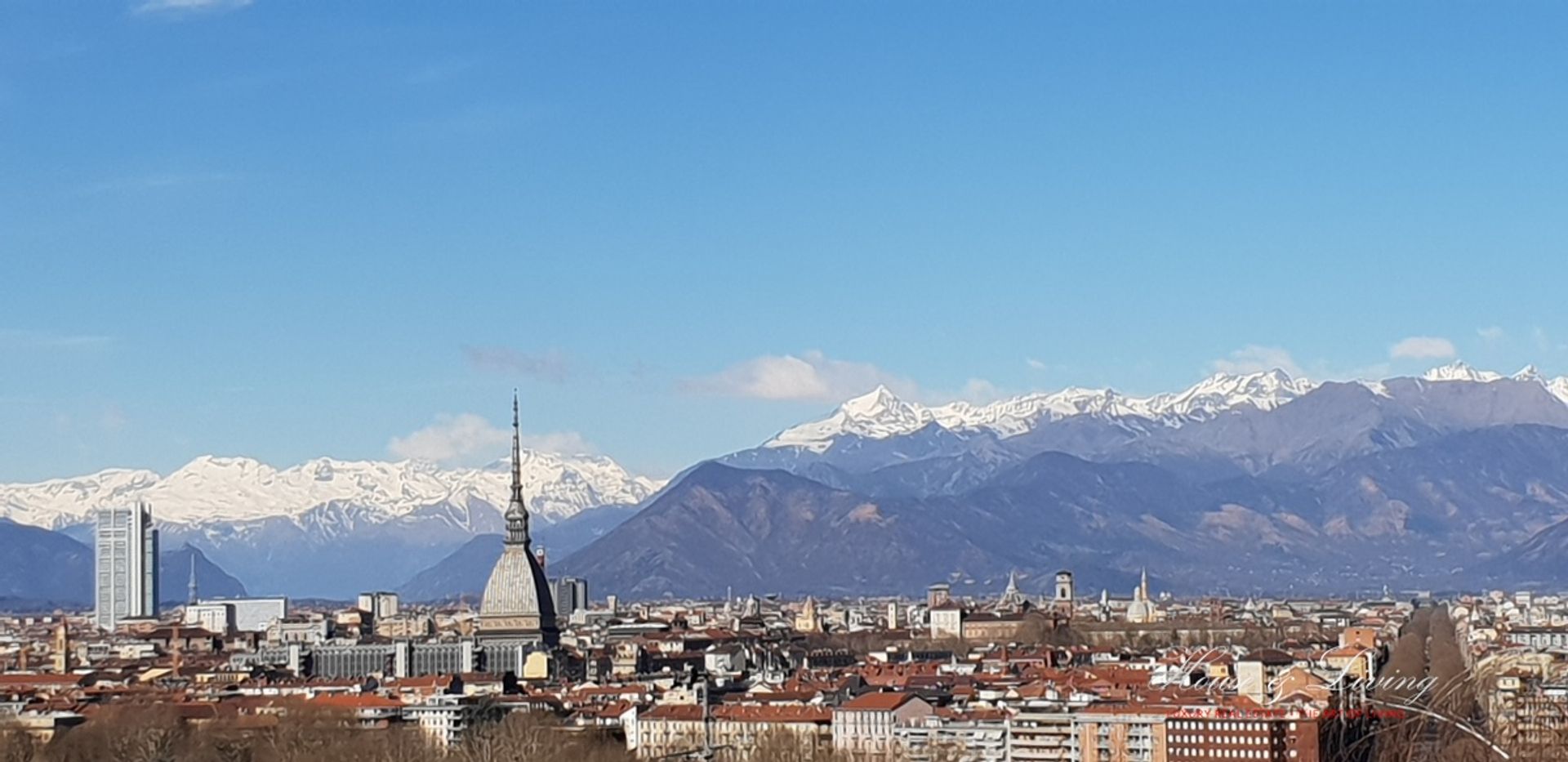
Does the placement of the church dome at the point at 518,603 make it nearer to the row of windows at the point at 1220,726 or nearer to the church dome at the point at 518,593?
the church dome at the point at 518,593

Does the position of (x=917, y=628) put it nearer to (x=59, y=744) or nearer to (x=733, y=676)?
(x=733, y=676)

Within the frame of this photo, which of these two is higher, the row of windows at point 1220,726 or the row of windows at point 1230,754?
the row of windows at point 1220,726

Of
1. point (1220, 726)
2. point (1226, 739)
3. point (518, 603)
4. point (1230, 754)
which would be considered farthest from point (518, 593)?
point (1230, 754)

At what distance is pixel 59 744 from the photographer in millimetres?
65312

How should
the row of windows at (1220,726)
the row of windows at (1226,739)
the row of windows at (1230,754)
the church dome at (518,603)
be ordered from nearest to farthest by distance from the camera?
the row of windows at (1230,754) → the row of windows at (1226,739) → the row of windows at (1220,726) → the church dome at (518,603)

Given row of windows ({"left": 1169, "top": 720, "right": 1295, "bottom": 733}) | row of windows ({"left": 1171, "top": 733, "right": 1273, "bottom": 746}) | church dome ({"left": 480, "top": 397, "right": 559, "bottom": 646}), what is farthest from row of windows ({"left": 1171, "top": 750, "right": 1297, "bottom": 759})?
church dome ({"left": 480, "top": 397, "right": 559, "bottom": 646})

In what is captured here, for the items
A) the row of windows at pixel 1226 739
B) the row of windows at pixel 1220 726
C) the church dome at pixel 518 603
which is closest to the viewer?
the row of windows at pixel 1226 739

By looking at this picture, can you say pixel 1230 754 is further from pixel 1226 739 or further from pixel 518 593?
pixel 518 593

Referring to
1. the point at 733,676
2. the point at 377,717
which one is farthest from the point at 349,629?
the point at 377,717

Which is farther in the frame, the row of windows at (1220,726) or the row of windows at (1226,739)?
the row of windows at (1220,726)

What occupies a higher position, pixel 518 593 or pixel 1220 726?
pixel 518 593

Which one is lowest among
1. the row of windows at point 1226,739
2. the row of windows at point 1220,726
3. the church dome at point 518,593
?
the row of windows at point 1226,739

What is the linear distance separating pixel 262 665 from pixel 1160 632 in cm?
4562

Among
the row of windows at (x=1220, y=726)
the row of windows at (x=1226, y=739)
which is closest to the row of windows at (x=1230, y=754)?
the row of windows at (x=1226, y=739)
